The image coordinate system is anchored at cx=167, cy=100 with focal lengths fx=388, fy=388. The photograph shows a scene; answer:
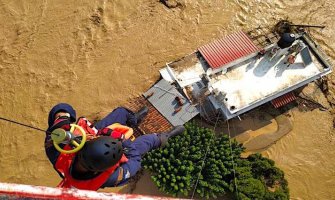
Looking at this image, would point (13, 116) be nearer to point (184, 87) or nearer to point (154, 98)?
point (154, 98)

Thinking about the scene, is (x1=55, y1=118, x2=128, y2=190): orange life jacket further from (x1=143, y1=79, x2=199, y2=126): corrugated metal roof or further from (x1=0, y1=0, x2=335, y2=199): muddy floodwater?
(x1=0, y1=0, x2=335, y2=199): muddy floodwater

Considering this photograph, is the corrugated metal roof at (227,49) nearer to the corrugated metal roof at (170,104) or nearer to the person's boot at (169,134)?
the corrugated metal roof at (170,104)

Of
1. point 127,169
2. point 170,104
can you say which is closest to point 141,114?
point 170,104

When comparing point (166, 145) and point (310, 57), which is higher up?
point (310, 57)

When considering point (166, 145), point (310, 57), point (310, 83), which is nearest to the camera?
point (166, 145)

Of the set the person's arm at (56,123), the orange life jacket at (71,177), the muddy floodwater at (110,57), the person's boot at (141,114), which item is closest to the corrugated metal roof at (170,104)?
the person's boot at (141,114)

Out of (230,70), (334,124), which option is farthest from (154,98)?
(334,124)

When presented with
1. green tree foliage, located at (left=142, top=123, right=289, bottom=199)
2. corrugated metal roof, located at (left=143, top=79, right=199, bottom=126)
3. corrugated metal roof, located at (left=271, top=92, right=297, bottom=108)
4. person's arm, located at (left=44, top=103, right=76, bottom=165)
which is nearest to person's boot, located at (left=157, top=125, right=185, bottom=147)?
green tree foliage, located at (left=142, top=123, right=289, bottom=199)
